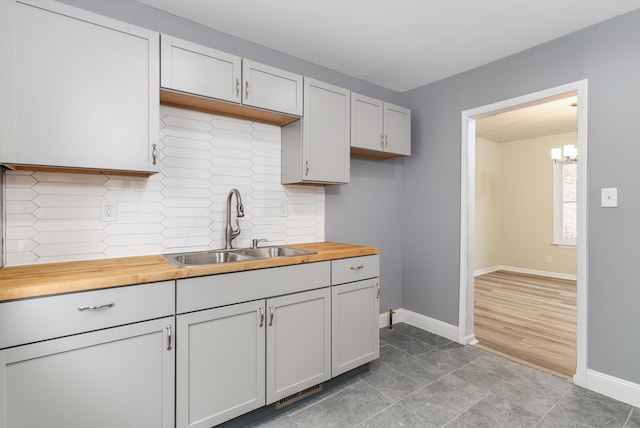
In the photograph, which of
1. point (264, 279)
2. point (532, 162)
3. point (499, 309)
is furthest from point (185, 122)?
point (532, 162)

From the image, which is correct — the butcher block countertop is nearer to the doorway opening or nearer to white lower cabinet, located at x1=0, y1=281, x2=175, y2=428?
white lower cabinet, located at x1=0, y1=281, x2=175, y2=428

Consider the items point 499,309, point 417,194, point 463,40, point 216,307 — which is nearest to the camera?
point 216,307

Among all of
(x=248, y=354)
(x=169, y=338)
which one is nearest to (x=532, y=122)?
(x=248, y=354)

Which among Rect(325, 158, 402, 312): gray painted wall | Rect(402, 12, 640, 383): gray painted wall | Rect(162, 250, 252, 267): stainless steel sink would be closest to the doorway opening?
Rect(402, 12, 640, 383): gray painted wall

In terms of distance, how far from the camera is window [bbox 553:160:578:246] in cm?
545

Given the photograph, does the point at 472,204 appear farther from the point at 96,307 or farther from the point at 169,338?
the point at 96,307

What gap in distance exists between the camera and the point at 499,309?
3939 mm

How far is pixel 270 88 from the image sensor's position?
2.21 meters

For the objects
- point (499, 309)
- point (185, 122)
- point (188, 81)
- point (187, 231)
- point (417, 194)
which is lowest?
point (499, 309)

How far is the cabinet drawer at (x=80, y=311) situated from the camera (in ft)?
3.96

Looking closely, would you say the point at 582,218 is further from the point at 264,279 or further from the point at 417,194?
the point at 264,279

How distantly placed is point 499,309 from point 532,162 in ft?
10.8

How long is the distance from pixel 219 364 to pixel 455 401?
1526mm

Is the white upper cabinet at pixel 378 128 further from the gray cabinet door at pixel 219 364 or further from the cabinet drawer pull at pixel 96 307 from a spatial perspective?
the cabinet drawer pull at pixel 96 307
